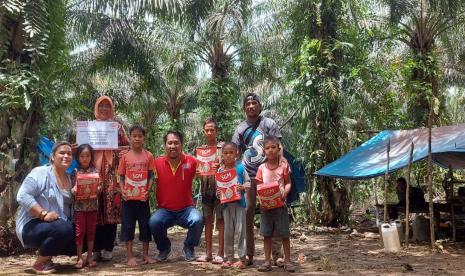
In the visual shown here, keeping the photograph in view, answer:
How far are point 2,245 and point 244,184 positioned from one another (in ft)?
9.02

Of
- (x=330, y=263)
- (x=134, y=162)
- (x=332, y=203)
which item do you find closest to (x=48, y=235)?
(x=134, y=162)

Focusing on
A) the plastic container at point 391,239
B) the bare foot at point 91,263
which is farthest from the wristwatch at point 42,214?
the plastic container at point 391,239

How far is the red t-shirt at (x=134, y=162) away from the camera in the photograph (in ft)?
15.0

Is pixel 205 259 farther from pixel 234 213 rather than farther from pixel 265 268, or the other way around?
pixel 265 268

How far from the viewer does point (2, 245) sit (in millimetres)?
5223

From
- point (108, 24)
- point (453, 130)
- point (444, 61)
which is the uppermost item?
point (444, 61)

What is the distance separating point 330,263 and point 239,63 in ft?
28.4

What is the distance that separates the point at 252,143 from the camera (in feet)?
15.4

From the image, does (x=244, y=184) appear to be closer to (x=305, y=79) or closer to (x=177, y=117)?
(x=305, y=79)

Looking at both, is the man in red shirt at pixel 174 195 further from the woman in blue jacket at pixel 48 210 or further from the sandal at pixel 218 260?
the woman in blue jacket at pixel 48 210

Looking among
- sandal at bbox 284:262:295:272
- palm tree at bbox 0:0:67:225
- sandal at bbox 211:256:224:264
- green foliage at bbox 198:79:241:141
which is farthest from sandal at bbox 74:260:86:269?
green foliage at bbox 198:79:241:141

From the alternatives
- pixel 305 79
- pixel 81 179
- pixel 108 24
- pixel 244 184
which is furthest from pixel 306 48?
pixel 81 179

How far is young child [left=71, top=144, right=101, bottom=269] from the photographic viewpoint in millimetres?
4406

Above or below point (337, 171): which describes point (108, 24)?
above
